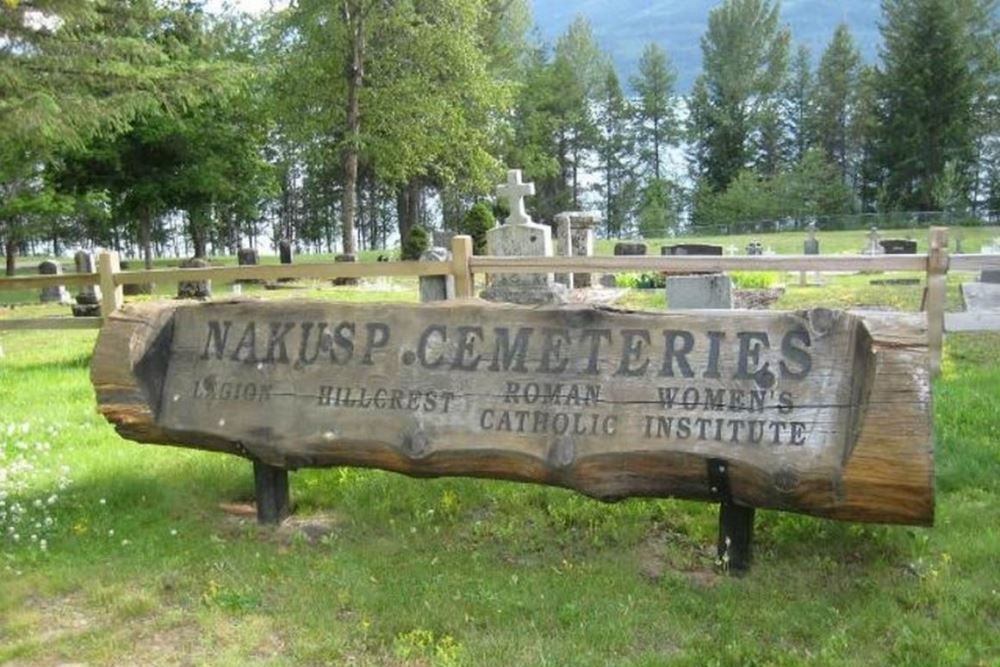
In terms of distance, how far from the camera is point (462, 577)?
444 centimetres

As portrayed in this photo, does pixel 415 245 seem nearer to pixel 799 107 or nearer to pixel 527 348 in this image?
pixel 527 348

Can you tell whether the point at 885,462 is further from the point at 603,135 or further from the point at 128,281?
the point at 603,135

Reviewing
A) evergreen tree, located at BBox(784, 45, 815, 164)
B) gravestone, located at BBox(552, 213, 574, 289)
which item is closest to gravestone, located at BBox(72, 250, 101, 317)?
gravestone, located at BBox(552, 213, 574, 289)

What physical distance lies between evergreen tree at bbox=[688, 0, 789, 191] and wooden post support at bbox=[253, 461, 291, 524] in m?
60.5

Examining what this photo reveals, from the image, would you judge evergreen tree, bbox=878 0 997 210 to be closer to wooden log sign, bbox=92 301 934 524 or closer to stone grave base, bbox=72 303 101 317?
stone grave base, bbox=72 303 101 317

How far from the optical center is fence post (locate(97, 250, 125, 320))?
1033 centimetres

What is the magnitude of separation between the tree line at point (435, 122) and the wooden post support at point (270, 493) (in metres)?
8.60

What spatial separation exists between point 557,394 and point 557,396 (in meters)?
0.01

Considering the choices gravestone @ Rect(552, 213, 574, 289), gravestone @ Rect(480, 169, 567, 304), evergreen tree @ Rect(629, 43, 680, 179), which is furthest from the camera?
evergreen tree @ Rect(629, 43, 680, 179)

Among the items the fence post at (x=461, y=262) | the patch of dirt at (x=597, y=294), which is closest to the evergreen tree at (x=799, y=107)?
the patch of dirt at (x=597, y=294)

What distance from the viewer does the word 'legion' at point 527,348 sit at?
165 inches

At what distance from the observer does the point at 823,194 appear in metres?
53.9

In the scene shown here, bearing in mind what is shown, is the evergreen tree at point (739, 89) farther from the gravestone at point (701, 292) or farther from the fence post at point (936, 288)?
the fence post at point (936, 288)

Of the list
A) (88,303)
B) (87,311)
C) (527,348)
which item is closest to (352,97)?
(88,303)
